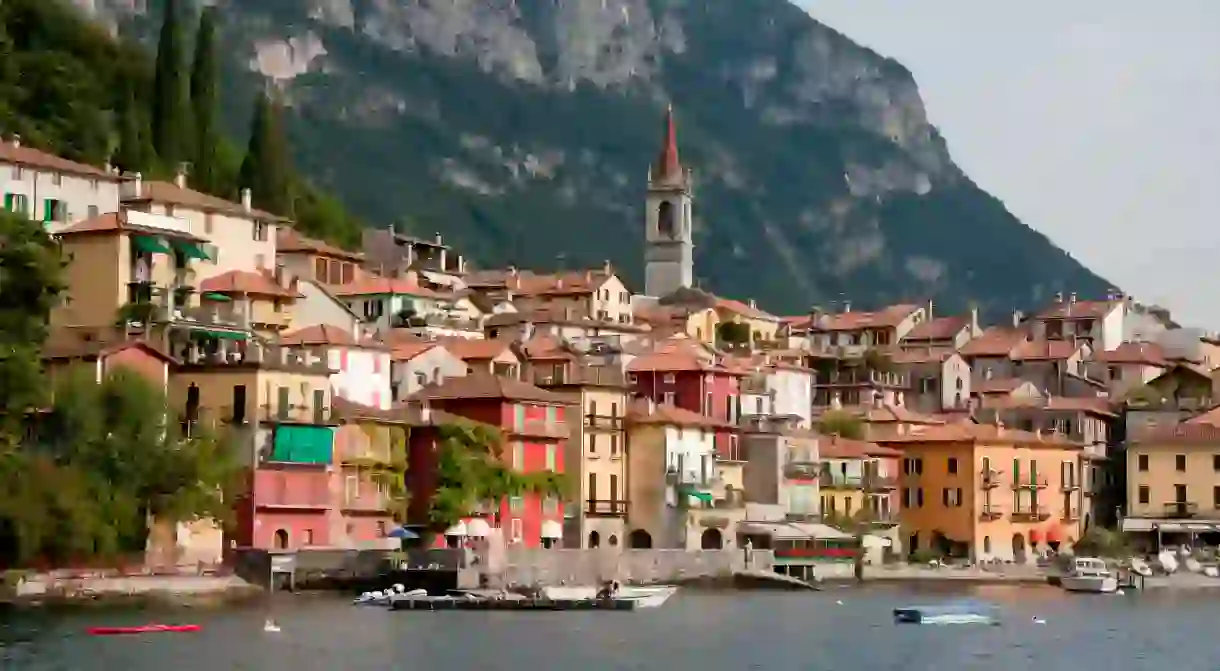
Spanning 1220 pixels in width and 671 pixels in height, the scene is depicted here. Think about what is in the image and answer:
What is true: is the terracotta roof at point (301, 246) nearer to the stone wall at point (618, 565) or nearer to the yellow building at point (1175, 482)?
the stone wall at point (618, 565)

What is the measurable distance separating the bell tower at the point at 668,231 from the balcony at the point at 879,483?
46835mm

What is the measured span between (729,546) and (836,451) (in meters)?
15.9

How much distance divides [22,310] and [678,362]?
3969 cm

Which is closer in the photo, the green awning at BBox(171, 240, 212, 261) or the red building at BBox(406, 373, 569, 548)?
the red building at BBox(406, 373, 569, 548)

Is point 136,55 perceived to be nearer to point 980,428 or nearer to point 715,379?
point 715,379

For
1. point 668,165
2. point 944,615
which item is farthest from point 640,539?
point 668,165

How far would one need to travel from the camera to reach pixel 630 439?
112438mm

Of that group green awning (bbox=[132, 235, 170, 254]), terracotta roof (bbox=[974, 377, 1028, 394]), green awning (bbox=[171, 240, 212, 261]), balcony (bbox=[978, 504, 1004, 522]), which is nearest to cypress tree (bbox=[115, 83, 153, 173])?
green awning (bbox=[171, 240, 212, 261])

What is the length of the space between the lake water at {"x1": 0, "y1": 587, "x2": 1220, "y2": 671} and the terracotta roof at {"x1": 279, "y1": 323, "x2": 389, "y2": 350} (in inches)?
674

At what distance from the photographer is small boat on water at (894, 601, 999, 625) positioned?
87938mm

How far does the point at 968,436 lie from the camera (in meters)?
133

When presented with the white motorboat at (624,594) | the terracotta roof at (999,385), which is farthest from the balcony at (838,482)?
the white motorboat at (624,594)

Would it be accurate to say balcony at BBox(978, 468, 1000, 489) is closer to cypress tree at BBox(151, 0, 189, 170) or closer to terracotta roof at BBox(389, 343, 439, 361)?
terracotta roof at BBox(389, 343, 439, 361)

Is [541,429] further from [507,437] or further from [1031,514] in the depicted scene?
[1031,514]
